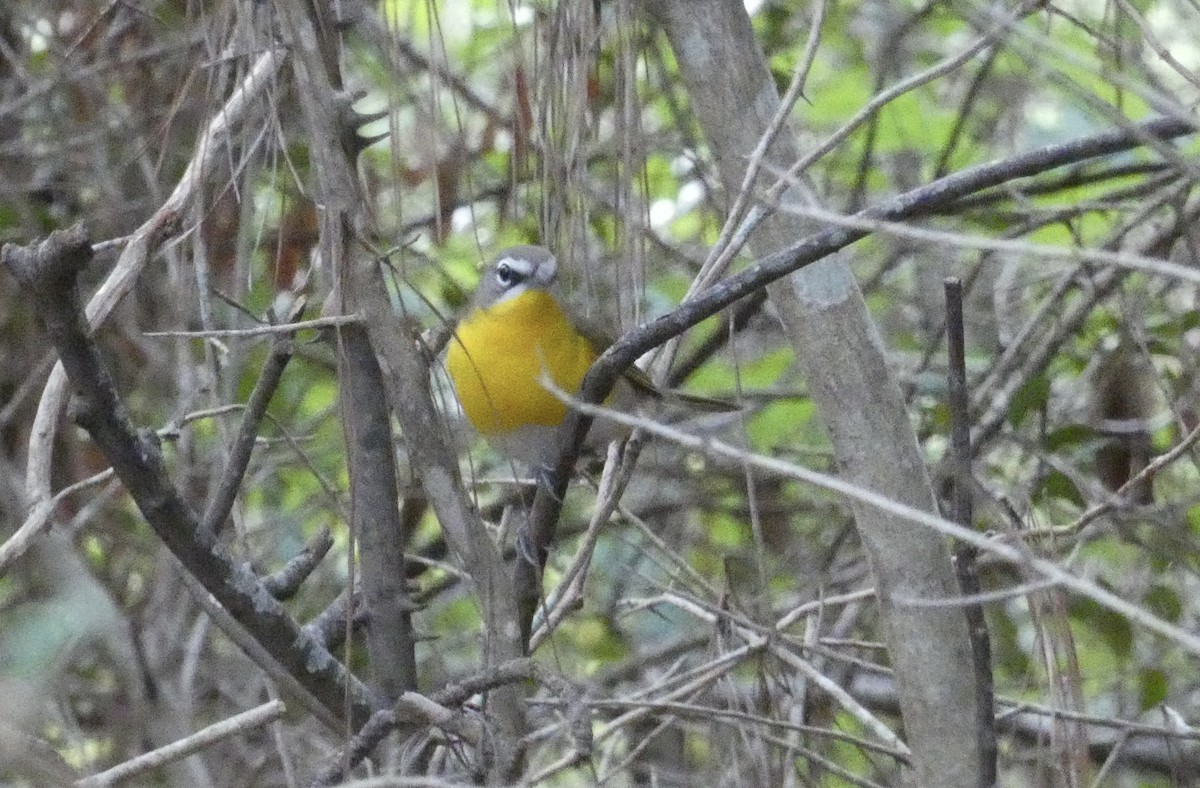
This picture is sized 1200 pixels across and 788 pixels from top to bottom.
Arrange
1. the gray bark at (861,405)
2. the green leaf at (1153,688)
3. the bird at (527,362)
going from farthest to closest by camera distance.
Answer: the green leaf at (1153,688)
the bird at (527,362)
the gray bark at (861,405)

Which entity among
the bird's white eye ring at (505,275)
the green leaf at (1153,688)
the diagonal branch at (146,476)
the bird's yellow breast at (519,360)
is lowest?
the green leaf at (1153,688)

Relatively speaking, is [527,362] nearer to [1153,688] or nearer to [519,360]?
[519,360]

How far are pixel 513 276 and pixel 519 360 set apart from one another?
216mm

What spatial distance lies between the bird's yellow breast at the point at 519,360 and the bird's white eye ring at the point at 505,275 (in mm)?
42

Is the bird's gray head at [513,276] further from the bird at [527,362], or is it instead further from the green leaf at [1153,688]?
the green leaf at [1153,688]

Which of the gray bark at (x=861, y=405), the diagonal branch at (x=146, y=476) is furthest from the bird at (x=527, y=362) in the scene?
the diagonal branch at (x=146, y=476)

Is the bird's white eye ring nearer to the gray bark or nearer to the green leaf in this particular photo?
the gray bark

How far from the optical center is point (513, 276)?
3.66m

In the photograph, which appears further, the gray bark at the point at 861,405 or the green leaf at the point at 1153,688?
the green leaf at the point at 1153,688

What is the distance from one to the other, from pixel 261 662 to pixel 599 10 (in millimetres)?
1095

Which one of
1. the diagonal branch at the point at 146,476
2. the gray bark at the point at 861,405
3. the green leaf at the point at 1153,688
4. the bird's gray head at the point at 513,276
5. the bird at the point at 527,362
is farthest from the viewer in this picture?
the green leaf at the point at 1153,688

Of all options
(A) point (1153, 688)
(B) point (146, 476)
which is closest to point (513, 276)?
(A) point (1153, 688)

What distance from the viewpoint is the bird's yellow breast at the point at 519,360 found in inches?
139

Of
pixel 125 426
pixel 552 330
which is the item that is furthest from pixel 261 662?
pixel 552 330
